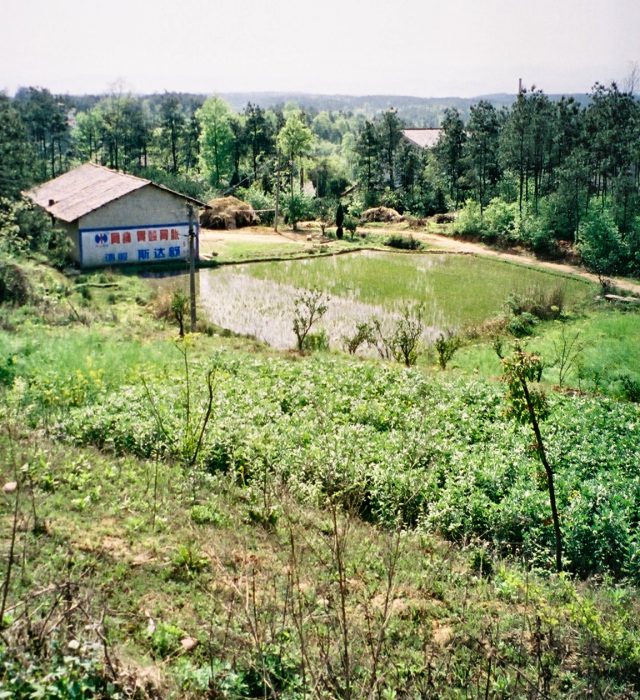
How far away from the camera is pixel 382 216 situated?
42875 millimetres

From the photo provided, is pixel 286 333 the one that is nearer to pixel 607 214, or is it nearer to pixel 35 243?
pixel 35 243

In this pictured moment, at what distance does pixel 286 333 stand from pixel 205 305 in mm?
4039

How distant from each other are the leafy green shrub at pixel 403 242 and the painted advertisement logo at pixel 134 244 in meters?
10.6

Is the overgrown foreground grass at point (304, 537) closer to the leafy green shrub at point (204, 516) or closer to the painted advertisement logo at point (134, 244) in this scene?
the leafy green shrub at point (204, 516)

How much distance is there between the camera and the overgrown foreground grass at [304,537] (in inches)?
A: 185

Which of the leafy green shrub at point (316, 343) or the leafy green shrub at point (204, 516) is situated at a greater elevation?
the leafy green shrub at point (204, 516)

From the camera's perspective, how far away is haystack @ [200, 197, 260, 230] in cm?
3919

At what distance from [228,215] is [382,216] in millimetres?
9474

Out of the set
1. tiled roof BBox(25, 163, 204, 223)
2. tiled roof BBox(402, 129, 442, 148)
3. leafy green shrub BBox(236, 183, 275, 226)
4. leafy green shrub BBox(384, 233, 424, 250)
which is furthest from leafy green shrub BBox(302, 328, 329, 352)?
tiled roof BBox(402, 129, 442, 148)

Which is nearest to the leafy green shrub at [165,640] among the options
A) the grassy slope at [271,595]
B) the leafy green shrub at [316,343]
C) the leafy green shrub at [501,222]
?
the grassy slope at [271,595]

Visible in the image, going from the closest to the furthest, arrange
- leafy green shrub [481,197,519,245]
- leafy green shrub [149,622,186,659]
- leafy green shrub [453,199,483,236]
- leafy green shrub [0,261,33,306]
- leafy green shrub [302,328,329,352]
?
leafy green shrub [149,622,186,659]
leafy green shrub [302,328,329,352]
leafy green shrub [0,261,33,306]
leafy green shrub [481,197,519,245]
leafy green shrub [453,199,483,236]

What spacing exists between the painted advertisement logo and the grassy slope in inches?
749

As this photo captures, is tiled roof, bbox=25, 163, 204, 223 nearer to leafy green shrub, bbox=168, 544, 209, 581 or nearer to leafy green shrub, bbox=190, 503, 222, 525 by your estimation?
leafy green shrub, bbox=190, 503, 222, 525

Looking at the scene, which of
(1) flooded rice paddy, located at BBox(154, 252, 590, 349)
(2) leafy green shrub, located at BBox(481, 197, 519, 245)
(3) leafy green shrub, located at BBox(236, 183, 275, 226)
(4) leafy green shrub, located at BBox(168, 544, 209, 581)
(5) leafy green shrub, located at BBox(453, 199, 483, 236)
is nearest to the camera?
(4) leafy green shrub, located at BBox(168, 544, 209, 581)
